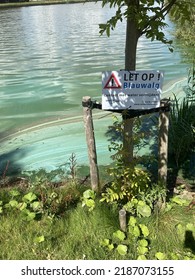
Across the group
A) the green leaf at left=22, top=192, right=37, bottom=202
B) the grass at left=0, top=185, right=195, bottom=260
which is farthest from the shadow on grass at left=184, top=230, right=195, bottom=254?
the green leaf at left=22, top=192, right=37, bottom=202

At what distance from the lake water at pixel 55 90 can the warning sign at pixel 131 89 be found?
6.69ft

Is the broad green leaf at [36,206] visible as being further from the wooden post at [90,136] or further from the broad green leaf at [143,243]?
the broad green leaf at [143,243]

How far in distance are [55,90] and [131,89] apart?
18.9 ft

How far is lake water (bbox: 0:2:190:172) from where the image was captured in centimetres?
554

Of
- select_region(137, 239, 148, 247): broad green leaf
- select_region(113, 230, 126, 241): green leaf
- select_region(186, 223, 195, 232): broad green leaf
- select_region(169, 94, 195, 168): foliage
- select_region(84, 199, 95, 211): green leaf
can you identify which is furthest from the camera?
select_region(169, 94, 195, 168): foliage

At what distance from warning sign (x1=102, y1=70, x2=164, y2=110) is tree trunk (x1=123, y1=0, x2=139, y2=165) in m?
0.12

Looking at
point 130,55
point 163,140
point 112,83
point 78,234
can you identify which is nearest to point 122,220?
point 78,234

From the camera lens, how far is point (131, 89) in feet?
10.3

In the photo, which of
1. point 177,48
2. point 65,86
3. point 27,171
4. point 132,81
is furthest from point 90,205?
point 177,48

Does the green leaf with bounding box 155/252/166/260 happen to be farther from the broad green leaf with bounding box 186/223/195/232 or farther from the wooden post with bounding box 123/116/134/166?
the wooden post with bounding box 123/116/134/166

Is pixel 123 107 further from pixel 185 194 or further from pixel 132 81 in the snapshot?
pixel 185 194

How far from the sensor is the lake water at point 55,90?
Answer: 554 cm

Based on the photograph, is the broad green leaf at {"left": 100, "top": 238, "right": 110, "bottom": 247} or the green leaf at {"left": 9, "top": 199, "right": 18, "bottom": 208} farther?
the green leaf at {"left": 9, "top": 199, "right": 18, "bottom": 208}

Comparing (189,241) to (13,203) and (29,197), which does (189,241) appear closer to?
(29,197)
